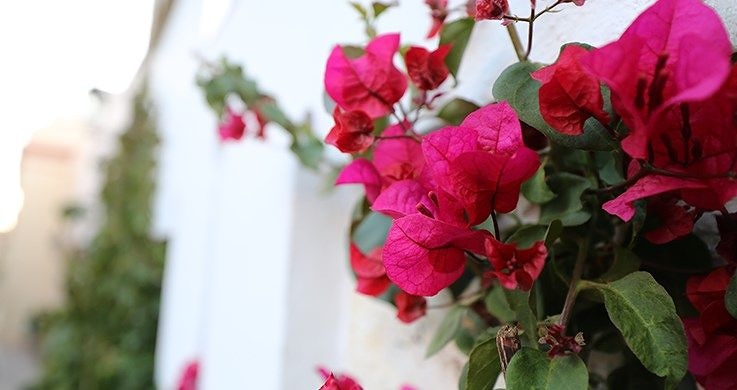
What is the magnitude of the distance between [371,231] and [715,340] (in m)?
0.36

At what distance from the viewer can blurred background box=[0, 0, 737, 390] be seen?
0.85 metres

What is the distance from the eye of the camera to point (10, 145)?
476 cm

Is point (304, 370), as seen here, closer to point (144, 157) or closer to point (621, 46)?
point (621, 46)

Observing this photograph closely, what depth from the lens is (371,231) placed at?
2.21ft

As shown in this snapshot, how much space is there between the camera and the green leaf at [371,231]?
2.18 feet

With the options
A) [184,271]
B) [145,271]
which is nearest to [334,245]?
[184,271]

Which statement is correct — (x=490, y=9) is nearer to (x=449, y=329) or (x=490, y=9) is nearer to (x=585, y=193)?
(x=585, y=193)

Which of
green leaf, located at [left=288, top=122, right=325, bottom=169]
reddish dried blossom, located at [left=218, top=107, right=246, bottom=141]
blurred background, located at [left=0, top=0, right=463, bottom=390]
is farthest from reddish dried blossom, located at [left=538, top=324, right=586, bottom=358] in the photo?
reddish dried blossom, located at [left=218, top=107, right=246, bottom=141]

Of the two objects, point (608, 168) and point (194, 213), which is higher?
point (608, 168)

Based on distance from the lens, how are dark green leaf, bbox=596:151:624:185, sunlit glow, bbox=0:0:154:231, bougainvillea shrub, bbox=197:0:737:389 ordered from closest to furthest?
Result: bougainvillea shrub, bbox=197:0:737:389, dark green leaf, bbox=596:151:624:185, sunlit glow, bbox=0:0:154:231

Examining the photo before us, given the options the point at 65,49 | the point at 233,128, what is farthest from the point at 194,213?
the point at 65,49

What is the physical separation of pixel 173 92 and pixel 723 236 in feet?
7.67

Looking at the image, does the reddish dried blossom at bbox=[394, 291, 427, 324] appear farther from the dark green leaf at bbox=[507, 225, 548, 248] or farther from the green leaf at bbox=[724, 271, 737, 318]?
the green leaf at bbox=[724, 271, 737, 318]

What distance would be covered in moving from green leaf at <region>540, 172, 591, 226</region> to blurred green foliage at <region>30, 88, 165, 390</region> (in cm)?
188
